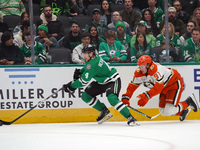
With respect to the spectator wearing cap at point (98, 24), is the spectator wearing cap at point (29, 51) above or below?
below

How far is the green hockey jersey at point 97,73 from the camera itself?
5.27m

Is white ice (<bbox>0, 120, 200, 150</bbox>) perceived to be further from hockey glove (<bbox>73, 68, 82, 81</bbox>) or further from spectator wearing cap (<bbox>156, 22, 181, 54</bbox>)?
spectator wearing cap (<bbox>156, 22, 181, 54</bbox>)

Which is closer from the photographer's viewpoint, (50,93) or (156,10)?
(50,93)

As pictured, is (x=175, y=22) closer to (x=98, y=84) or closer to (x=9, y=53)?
(x=98, y=84)

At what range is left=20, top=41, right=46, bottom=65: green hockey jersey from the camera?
19.2ft

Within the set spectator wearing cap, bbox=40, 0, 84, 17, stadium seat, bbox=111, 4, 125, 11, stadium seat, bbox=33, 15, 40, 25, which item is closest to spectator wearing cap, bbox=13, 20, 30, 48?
stadium seat, bbox=33, 15, 40, 25

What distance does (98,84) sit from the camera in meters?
5.61

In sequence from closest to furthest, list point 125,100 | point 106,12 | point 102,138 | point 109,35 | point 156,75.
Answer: point 102,138 < point 156,75 < point 125,100 < point 109,35 < point 106,12

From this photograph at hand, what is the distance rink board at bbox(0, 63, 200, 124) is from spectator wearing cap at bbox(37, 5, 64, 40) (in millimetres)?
561

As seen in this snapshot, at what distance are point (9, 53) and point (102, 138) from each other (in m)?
2.55

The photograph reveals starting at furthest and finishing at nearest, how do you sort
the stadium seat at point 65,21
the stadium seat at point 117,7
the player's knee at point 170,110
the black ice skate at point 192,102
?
the stadium seat at point 117,7 → the stadium seat at point 65,21 → the black ice skate at point 192,102 → the player's knee at point 170,110

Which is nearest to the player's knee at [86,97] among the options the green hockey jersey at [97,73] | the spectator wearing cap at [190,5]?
the green hockey jersey at [97,73]

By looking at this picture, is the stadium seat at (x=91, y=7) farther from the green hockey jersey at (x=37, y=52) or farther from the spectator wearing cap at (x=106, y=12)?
the green hockey jersey at (x=37, y=52)

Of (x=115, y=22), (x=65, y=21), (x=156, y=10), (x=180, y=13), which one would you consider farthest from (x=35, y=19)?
(x=180, y=13)
